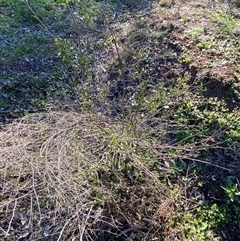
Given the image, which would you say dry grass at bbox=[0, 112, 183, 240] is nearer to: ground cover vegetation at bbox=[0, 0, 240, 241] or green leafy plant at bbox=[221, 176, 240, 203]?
ground cover vegetation at bbox=[0, 0, 240, 241]

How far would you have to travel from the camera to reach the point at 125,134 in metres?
3.17

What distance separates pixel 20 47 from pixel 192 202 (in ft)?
9.40

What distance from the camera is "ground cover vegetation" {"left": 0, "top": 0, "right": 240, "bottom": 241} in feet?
9.21

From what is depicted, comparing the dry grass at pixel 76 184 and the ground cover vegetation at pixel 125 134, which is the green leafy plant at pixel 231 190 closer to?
the ground cover vegetation at pixel 125 134

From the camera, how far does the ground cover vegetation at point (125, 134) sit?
281cm

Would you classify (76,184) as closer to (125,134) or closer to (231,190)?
(125,134)

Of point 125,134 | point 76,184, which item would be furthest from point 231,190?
point 76,184

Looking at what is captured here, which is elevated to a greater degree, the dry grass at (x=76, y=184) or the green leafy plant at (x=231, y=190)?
the dry grass at (x=76, y=184)

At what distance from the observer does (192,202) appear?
10.8 ft

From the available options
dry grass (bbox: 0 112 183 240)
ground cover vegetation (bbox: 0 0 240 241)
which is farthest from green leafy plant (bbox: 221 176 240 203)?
dry grass (bbox: 0 112 183 240)

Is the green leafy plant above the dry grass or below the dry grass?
below

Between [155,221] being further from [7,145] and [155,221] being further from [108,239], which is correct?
[7,145]

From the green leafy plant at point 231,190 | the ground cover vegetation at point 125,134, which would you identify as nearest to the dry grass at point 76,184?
the ground cover vegetation at point 125,134

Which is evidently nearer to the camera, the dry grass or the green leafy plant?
the dry grass
